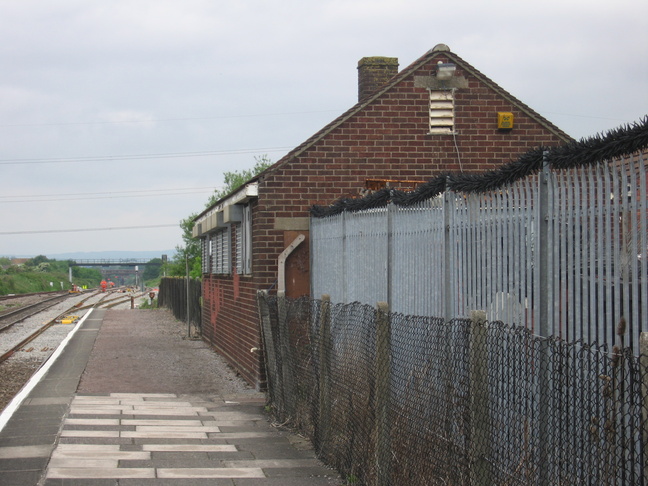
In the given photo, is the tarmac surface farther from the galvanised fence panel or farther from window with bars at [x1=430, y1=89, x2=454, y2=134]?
window with bars at [x1=430, y1=89, x2=454, y2=134]

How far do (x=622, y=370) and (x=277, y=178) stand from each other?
32.4ft

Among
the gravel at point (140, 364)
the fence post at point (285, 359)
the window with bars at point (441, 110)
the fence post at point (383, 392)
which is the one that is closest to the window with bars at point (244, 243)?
the gravel at point (140, 364)

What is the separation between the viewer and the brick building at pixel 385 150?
13.1 meters

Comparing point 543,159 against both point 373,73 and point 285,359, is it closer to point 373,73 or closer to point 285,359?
point 285,359

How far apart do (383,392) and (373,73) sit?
10.1m

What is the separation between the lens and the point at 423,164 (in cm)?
1362

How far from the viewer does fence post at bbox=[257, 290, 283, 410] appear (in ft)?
34.5

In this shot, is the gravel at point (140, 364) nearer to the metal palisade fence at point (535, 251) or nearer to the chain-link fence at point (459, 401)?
the chain-link fence at point (459, 401)

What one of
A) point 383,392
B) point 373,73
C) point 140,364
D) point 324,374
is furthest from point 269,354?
point 373,73

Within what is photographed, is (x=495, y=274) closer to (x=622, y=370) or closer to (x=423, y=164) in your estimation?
(x=622, y=370)

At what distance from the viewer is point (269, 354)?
36.3ft

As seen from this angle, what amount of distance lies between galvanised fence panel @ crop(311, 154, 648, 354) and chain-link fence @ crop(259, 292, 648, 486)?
0.33m

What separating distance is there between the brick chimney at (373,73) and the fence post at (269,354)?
574cm

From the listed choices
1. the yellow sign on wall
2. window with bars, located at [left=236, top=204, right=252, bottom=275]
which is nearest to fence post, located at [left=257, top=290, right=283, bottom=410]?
window with bars, located at [left=236, top=204, right=252, bottom=275]
